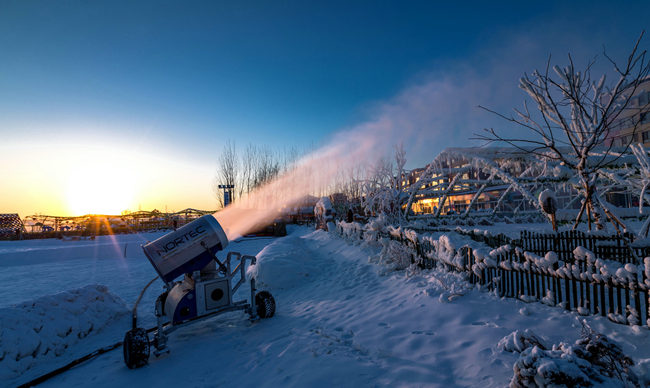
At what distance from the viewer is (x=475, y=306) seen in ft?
16.1

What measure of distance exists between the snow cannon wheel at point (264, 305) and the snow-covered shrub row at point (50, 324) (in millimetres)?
3560

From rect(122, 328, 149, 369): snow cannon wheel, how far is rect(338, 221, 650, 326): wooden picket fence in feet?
19.1

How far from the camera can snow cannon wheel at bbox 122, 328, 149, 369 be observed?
14.9 feet

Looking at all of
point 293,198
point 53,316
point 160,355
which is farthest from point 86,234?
point 160,355

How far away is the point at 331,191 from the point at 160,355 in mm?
43600

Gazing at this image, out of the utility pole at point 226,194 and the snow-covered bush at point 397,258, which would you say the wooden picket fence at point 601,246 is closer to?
the snow-covered bush at point 397,258

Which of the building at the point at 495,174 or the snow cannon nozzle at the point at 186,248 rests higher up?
the building at the point at 495,174

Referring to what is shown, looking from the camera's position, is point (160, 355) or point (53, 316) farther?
point (53, 316)

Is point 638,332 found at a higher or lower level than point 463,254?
lower

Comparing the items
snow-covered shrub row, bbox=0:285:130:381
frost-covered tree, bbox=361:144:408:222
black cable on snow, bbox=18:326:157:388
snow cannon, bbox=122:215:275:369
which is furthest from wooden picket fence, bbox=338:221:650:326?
frost-covered tree, bbox=361:144:408:222

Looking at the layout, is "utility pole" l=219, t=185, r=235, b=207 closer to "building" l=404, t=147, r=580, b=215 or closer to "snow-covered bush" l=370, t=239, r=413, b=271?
"building" l=404, t=147, r=580, b=215

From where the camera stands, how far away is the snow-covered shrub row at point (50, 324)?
195 inches

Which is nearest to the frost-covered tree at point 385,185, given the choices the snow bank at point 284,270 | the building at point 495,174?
the building at point 495,174

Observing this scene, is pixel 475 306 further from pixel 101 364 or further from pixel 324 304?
pixel 101 364
